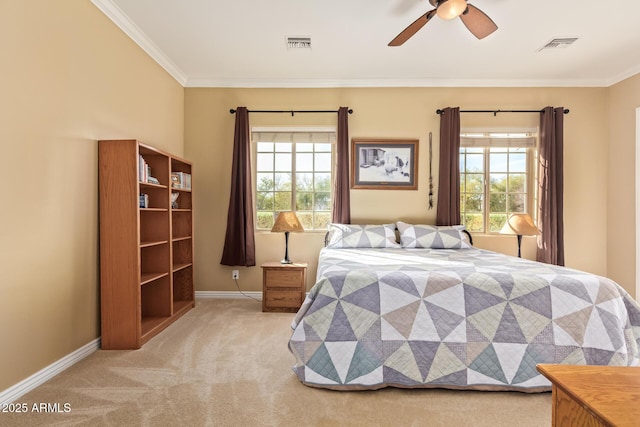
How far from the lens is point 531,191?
3891mm

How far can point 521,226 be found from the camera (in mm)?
3426

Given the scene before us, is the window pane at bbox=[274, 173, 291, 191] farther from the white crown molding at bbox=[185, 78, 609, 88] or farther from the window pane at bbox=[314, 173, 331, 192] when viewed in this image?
the white crown molding at bbox=[185, 78, 609, 88]

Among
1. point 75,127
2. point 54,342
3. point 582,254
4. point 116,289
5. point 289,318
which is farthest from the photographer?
point 582,254

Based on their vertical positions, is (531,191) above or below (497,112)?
below

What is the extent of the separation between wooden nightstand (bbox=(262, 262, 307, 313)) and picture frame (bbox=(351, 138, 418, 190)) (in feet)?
4.30

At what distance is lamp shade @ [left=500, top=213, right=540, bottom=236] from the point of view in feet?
11.2

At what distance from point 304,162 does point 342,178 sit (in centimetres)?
56

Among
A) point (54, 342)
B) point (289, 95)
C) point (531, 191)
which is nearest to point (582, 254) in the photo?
point (531, 191)

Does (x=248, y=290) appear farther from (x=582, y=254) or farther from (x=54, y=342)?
(x=582, y=254)

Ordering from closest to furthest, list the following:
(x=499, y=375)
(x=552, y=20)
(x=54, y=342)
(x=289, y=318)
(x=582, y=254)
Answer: (x=499, y=375), (x=54, y=342), (x=552, y=20), (x=289, y=318), (x=582, y=254)

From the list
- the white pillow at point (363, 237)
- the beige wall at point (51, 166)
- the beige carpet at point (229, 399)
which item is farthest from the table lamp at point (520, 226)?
the beige wall at point (51, 166)

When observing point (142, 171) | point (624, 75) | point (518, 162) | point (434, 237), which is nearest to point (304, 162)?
point (434, 237)

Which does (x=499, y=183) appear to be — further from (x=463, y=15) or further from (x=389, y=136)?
(x=463, y=15)

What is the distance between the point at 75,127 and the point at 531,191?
15.3 ft
